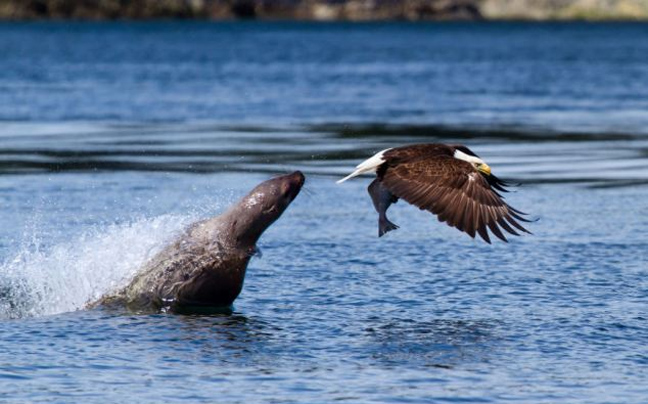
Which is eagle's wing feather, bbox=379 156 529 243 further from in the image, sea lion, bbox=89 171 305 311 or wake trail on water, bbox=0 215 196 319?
wake trail on water, bbox=0 215 196 319

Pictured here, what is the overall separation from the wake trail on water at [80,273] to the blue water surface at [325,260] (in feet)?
0.11

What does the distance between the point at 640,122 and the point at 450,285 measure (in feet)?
74.6

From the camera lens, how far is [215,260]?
15.3 metres

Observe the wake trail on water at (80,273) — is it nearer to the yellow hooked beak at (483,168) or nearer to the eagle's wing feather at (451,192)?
the eagle's wing feather at (451,192)

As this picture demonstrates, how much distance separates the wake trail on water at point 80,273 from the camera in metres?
15.8

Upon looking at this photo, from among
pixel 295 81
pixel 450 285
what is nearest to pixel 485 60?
pixel 295 81

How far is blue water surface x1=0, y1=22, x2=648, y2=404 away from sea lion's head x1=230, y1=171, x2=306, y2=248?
82cm

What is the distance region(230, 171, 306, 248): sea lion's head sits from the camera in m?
15.3

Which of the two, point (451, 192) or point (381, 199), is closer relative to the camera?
point (451, 192)

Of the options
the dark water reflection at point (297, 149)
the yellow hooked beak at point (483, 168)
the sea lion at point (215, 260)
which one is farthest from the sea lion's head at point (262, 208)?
the dark water reflection at point (297, 149)

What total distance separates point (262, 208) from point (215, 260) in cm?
72

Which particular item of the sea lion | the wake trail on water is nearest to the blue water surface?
the wake trail on water

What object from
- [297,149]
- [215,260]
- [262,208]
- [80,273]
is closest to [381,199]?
[262,208]

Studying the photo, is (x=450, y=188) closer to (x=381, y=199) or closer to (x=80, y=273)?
(x=381, y=199)
